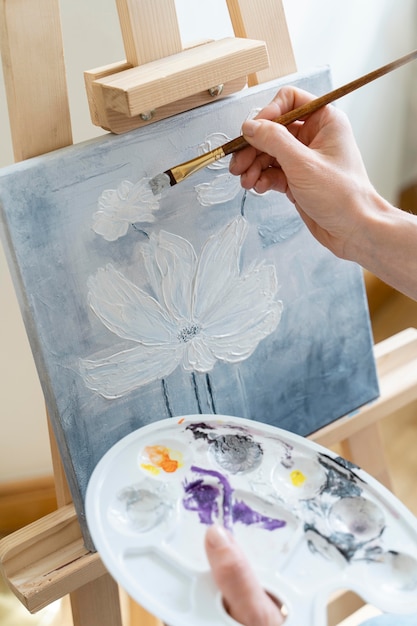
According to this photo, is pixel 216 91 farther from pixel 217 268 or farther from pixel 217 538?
pixel 217 538

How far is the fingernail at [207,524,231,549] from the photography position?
2.24 ft

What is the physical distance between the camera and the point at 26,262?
81 cm

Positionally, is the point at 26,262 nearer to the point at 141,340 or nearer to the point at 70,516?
the point at 141,340

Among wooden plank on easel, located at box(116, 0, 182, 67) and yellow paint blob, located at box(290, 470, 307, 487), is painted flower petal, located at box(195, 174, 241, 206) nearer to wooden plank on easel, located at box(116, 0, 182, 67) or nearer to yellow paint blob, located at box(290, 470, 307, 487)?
wooden plank on easel, located at box(116, 0, 182, 67)

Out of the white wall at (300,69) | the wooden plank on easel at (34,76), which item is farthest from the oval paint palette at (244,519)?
the white wall at (300,69)

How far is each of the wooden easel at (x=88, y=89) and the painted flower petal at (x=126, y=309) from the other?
151mm

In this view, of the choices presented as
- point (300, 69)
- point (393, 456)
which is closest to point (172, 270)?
point (300, 69)

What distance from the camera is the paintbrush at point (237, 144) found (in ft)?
2.83

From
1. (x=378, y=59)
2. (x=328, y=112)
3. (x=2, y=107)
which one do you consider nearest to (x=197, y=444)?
(x=328, y=112)

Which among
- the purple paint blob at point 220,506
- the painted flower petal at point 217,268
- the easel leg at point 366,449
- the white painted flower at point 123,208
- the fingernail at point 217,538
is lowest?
the easel leg at point 366,449

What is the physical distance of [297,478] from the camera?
2.75 ft

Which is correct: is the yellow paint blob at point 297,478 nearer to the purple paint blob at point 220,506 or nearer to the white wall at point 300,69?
the purple paint blob at point 220,506

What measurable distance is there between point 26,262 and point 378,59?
118cm

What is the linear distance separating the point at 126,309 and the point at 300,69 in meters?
0.80
